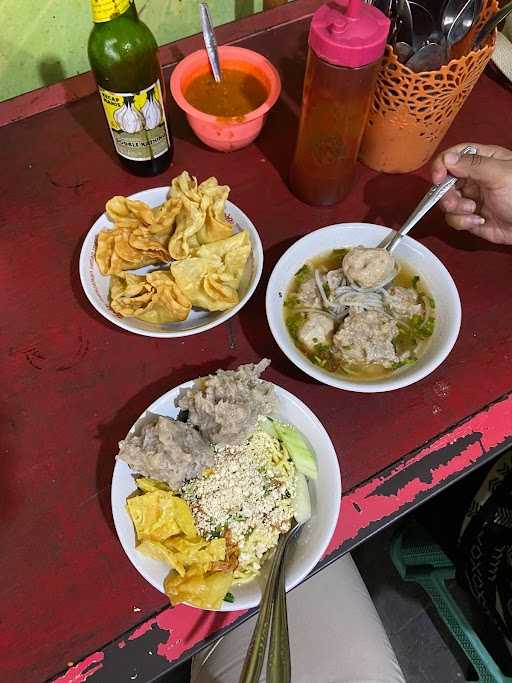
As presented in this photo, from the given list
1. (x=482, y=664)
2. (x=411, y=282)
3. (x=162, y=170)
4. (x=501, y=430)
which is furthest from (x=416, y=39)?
(x=482, y=664)

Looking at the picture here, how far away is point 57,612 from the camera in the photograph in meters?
0.91

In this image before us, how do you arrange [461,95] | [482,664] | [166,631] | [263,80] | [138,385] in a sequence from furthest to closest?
[482,664] → [263,80] → [461,95] → [138,385] → [166,631]

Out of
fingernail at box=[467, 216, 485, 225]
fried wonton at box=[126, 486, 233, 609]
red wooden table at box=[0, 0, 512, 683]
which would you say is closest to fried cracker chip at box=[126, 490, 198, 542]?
fried wonton at box=[126, 486, 233, 609]

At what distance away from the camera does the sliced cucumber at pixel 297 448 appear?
3.14 feet

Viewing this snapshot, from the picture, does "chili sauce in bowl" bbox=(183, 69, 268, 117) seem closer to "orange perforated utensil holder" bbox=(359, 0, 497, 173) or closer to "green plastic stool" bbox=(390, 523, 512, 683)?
"orange perforated utensil holder" bbox=(359, 0, 497, 173)

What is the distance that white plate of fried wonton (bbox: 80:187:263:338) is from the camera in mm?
1072

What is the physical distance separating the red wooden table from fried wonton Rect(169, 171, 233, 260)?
6.5 inches

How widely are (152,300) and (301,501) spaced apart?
490 mm

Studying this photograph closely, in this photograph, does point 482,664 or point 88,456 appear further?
point 482,664

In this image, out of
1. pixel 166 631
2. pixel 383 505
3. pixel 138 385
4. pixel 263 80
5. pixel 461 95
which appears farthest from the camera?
pixel 263 80

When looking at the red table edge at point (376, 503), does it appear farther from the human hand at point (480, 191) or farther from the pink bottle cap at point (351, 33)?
the pink bottle cap at point (351, 33)

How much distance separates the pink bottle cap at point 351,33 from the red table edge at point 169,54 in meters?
0.65

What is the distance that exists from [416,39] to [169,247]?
691mm

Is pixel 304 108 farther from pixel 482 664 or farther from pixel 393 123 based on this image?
pixel 482 664
